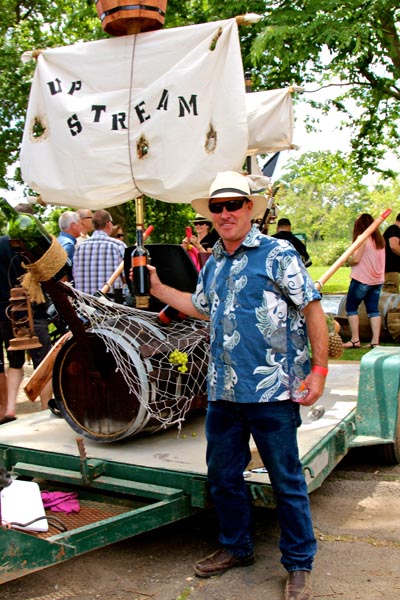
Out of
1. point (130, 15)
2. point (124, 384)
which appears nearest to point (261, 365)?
point (124, 384)

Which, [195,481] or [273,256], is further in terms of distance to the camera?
[195,481]

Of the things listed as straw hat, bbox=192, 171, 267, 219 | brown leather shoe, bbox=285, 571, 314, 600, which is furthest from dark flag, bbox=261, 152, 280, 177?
brown leather shoe, bbox=285, 571, 314, 600

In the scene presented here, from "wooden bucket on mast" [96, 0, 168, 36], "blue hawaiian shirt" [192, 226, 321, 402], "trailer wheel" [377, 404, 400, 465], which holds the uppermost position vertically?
"wooden bucket on mast" [96, 0, 168, 36]

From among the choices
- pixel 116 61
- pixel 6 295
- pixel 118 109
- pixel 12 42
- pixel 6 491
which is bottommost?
pixel 6 491

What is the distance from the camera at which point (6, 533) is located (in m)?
2.88

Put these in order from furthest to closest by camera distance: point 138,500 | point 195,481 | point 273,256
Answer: point 138,500 → point 195,481 → point 273,256

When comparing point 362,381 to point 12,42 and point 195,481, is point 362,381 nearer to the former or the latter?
point 195,481

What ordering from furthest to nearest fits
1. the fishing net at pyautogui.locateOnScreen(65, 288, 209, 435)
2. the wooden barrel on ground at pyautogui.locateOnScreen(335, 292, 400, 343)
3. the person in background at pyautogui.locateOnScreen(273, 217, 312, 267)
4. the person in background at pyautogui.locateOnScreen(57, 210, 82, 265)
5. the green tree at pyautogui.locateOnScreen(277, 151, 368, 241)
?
the green tree at pyautogui.locateOnScreen(277, 151, 368, 241) → the wooden barrel on ground at pyautogui.locateOnScreen(335, 292, 400, 343) → the person in background at pyautogui.locateOnScreen(273, 217, 312, 267) → the person in background at pyautogui.locateOnScreen(57, 210, 82, 265) → the fishing net at pyautogui.locateOnScreen(65, 288, 209, 435)

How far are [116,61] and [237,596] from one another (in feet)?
11.9

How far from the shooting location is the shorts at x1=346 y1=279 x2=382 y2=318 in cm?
973

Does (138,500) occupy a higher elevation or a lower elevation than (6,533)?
lower

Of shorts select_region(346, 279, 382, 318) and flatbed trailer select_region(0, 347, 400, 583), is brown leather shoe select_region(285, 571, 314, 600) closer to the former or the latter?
flatbed trailer select_region(0, 347, 400, 583)

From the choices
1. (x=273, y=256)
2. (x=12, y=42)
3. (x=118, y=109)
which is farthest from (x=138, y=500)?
(x=12, y=42)

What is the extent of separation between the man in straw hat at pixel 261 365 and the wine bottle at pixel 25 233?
1.00 meters
